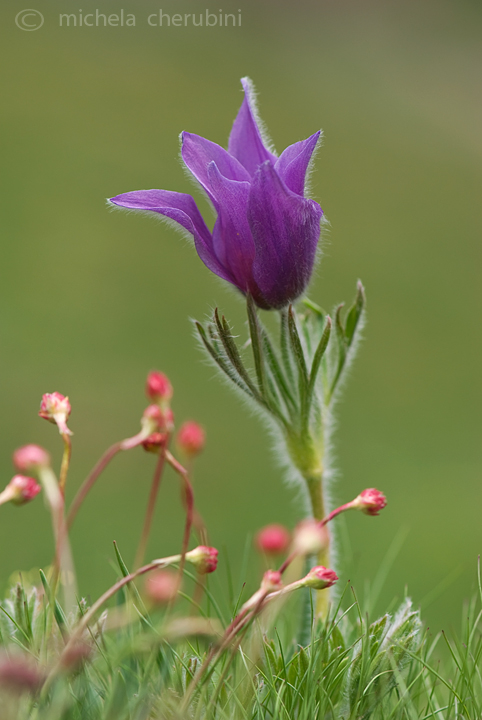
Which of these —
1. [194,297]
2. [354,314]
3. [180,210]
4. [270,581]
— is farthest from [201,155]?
[194,297]

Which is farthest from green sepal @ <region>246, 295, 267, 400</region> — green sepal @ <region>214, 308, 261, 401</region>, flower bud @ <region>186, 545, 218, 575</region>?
flower bud @ <region>186, 545, 218, 575</region>

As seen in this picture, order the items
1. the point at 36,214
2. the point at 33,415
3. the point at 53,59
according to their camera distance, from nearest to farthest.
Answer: the point at 33,415, the point at 36,214, the point at 53,59

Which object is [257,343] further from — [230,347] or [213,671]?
[213,671]

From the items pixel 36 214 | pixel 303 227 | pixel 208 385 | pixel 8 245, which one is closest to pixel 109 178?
pixel 36 214

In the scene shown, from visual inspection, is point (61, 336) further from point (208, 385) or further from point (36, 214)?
point (36, 214)

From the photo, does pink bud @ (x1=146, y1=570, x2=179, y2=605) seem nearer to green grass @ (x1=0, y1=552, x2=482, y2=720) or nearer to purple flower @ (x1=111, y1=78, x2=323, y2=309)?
green grass @ (x1=0, y1=552, x2=482, y2=720)

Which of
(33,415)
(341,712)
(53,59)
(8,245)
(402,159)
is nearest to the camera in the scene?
(341,712)
